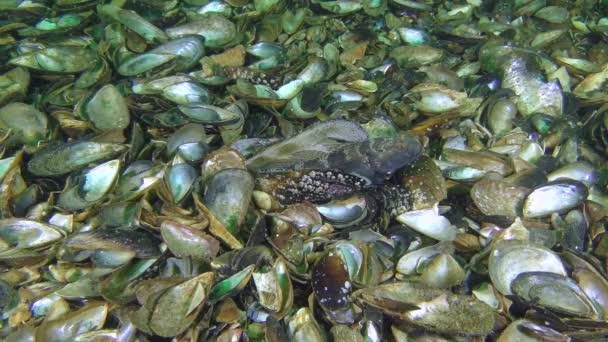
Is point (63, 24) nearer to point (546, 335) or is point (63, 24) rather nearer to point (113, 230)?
point (113, 230)

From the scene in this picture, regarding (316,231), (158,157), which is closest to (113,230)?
(158,157)

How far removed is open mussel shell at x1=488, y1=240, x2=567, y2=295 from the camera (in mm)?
1381

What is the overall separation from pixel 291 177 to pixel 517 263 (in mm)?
703

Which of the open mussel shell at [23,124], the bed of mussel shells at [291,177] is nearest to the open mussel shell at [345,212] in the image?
the bed of mussel shells at [291,177]

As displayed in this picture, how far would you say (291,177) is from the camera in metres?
1.57

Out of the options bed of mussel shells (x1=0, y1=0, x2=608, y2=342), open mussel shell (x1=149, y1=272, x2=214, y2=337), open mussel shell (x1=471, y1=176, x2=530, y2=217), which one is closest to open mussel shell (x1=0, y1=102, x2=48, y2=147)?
bed of mussel shells (x1=0, y1=0, x2=608, y2=342)

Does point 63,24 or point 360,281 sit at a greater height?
point 63,24

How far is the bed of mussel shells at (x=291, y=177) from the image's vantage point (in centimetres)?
132

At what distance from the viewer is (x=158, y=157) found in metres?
1.70

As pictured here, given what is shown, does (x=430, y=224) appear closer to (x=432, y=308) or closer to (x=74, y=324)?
(x=432, y=308)

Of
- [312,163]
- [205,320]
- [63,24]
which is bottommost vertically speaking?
[205,320]

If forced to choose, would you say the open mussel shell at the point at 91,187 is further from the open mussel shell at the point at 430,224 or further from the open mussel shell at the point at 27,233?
the open mussel shell at the point at 430,224

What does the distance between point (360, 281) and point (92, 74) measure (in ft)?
4.08

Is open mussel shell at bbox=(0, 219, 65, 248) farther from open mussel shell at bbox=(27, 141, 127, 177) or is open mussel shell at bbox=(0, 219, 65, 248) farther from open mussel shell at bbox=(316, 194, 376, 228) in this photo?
open mussel shell at bbox=(316, 194, 376, 228)
